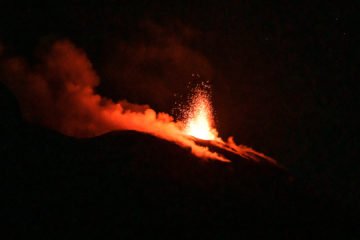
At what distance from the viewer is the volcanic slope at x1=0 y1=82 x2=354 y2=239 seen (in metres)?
8.16

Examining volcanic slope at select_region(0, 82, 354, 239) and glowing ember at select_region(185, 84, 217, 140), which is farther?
glowing ember at select_region(185, 84, 217, 140)

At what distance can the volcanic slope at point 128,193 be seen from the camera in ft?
26.8

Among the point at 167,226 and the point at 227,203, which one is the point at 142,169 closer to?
the point at 167,226

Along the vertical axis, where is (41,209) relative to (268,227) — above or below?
below

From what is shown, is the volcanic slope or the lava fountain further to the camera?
the lava fountain

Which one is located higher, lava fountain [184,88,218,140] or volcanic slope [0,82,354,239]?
lava fountain [184,88,218,140]

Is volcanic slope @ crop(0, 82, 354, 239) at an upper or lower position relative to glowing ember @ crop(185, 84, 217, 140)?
lower

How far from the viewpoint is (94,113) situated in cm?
2019

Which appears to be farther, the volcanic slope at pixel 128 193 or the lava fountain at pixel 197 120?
the lava fountain at pixel 197 120

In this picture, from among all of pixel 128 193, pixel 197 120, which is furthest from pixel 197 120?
pixel 128 193

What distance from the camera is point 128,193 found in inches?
373

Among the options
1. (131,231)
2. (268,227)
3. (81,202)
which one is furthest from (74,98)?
(268,227)

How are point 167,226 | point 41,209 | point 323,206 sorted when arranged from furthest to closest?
point 323,206 → point 167,226 → point 41,209

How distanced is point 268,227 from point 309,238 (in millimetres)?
2033
